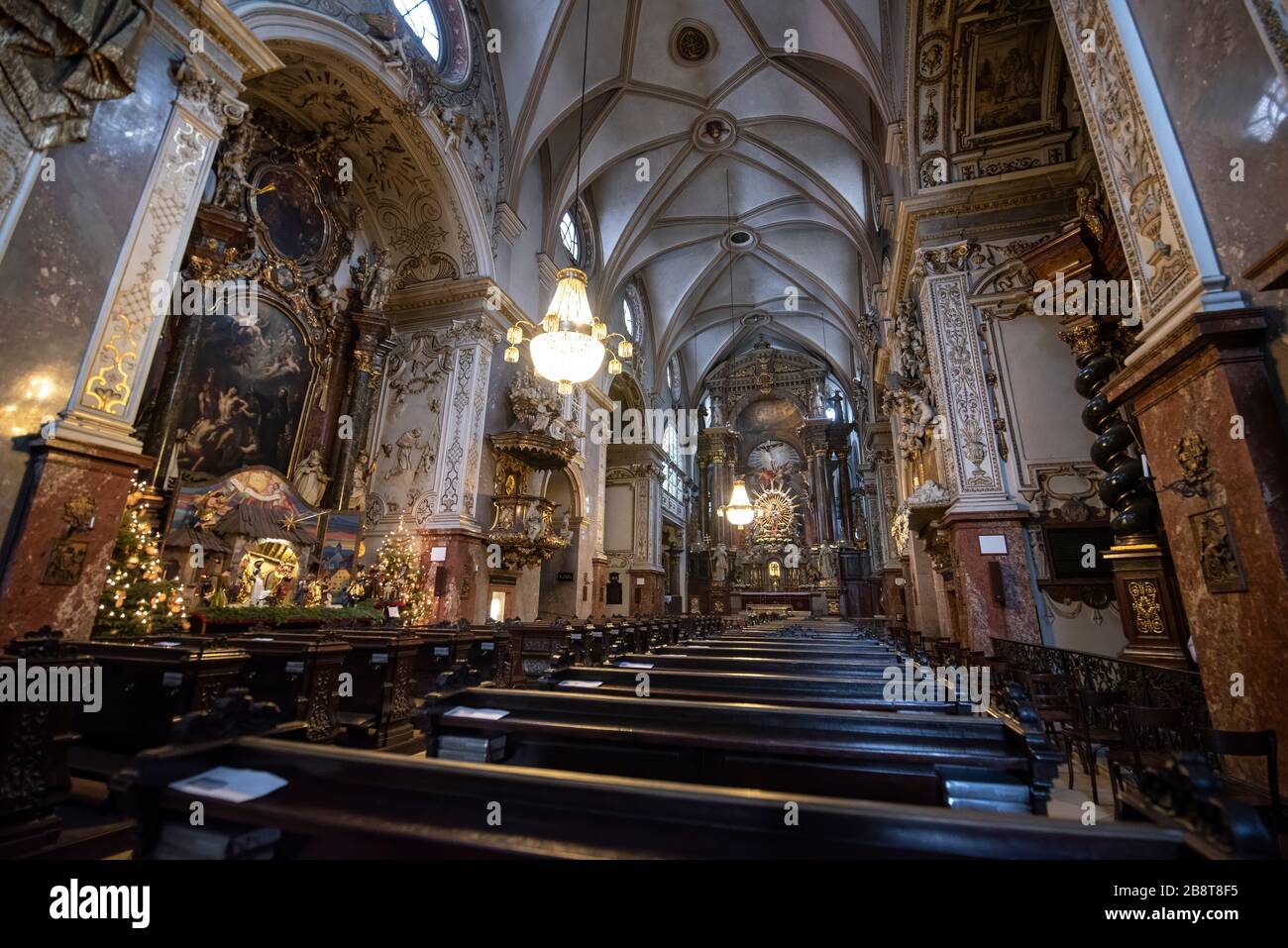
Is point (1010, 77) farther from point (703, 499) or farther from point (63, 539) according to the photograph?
point (703, 499)

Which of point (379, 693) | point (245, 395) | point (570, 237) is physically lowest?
point (379, 693)

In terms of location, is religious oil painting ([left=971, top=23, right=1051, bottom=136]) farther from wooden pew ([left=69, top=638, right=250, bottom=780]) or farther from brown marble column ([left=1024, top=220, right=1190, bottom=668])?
wooden pew ([left=69, top=638, right=250, bottom=780])

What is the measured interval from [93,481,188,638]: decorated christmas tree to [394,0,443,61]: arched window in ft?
28.3

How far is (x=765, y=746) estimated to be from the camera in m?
1.81

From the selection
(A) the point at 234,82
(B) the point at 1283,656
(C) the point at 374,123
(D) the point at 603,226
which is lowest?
(B) the point at 1283,656

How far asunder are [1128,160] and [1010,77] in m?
5.62

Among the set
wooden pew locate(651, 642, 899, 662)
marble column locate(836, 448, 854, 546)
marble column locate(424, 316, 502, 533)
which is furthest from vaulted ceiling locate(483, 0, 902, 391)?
wooden pew locate(651, 642, 899, 662)

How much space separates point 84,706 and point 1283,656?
6.40 meters

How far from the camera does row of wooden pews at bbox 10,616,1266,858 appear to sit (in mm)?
1049

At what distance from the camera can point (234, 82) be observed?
5562 millimetres

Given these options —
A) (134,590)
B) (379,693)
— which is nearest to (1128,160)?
(379,693)
